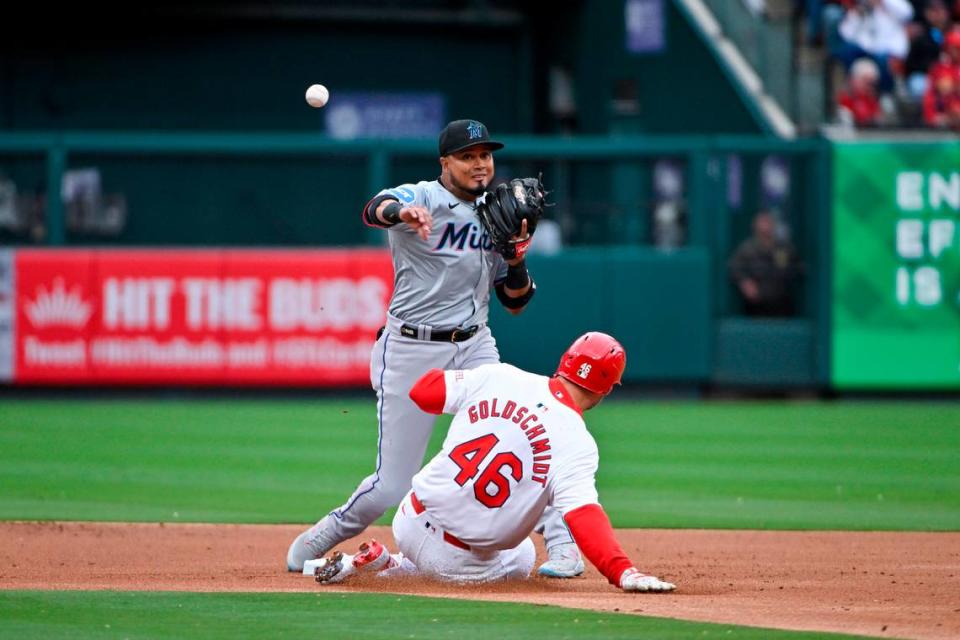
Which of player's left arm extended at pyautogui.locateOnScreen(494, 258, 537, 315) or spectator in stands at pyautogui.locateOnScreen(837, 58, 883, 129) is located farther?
spectator in stands at pyautogui.locateOnScreen(837, 58, 883, 129)

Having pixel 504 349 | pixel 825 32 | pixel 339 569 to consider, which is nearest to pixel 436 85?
pixel 825 32

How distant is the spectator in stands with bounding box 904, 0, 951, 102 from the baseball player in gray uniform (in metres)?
12.0

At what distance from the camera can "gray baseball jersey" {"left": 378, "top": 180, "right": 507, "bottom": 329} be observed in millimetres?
6562

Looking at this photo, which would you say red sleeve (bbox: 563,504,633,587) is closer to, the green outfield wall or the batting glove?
the batting glove

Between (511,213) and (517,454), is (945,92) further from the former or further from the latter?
(517,454)

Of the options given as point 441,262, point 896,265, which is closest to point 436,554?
point 441,262

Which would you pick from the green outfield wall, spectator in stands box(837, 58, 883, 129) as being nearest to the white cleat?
the green outfield wall

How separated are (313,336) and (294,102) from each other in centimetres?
720

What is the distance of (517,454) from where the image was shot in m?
5.84

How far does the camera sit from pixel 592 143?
633 inches

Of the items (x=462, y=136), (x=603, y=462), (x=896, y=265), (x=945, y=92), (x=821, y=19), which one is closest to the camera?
(x=462, y=136)

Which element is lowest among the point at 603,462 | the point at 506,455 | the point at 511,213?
the point at 603,462

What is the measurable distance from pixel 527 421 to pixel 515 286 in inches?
39.7

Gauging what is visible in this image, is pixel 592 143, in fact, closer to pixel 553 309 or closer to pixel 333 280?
pixel 553 309
